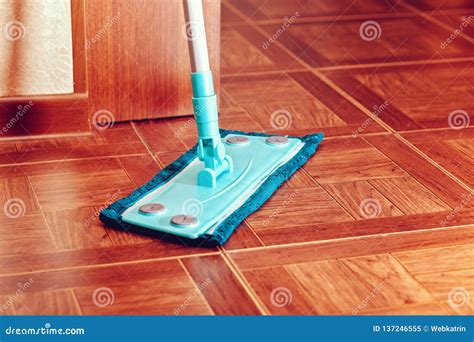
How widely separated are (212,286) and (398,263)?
25 centimetres

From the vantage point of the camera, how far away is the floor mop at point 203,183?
1185 millimetres

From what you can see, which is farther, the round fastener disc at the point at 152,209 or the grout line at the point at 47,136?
the grout line at the point at 47,136

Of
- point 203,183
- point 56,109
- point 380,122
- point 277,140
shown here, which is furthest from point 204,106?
point 380,122

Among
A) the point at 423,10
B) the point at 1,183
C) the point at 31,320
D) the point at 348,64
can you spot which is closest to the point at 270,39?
the point at 348,64

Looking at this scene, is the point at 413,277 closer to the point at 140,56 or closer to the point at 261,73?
the point at 140,56

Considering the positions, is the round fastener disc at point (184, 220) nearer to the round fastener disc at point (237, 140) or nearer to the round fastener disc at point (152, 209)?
→ the round fastener disc at point (152, 209)

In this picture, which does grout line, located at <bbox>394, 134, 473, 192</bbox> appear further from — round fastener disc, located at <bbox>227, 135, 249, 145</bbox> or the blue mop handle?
the blue mop handle

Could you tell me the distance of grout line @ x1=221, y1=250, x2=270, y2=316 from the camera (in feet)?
3.36

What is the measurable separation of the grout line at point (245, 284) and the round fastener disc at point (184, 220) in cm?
7

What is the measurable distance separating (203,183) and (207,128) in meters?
0.08

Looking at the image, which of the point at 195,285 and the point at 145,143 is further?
the point at 145,143

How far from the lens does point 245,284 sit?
108 cm

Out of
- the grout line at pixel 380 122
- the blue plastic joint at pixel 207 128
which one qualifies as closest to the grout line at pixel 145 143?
the blue plastic joint at pixel 207 128

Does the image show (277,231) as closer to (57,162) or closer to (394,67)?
(57,162)
